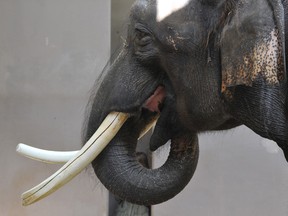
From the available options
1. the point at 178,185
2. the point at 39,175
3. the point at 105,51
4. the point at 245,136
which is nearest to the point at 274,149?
the point at 245,136

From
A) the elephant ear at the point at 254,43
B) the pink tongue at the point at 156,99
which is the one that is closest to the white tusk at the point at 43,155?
the pink tongue at the point at 156,99

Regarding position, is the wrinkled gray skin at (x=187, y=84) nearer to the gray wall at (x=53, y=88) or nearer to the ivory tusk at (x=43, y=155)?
the ivory tusk at (x=43, y=155)

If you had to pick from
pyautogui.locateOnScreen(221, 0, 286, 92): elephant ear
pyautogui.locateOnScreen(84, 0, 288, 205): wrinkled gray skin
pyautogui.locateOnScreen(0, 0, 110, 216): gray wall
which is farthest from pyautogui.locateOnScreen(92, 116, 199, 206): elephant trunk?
pyautogui.locateOnScreen(0, 0, 110, 216): gray wall

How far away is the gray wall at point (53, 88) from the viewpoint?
464 centimetres

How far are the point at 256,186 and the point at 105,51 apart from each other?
1487 mm

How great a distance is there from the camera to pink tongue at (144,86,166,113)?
1.68m

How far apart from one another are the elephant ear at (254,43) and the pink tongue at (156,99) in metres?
0.29

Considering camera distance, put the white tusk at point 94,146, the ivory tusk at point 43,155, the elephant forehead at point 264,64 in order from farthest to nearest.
→ the ivory tusk at point 43,155 → the white tusk at point 94,146 → the elephant forehead at point 264,64

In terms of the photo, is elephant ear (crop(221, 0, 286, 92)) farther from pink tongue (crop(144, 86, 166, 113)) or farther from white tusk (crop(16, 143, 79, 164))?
white tusk (crop(16, 143, 79, 164))

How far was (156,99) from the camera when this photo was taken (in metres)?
1.70

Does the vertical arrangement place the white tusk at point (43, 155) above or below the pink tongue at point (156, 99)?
below

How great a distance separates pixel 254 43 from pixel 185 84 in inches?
10.6

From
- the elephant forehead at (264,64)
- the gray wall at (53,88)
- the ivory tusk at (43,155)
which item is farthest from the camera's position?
the gray wall at (53,88)

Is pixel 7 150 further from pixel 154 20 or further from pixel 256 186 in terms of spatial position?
pixel 154 20
